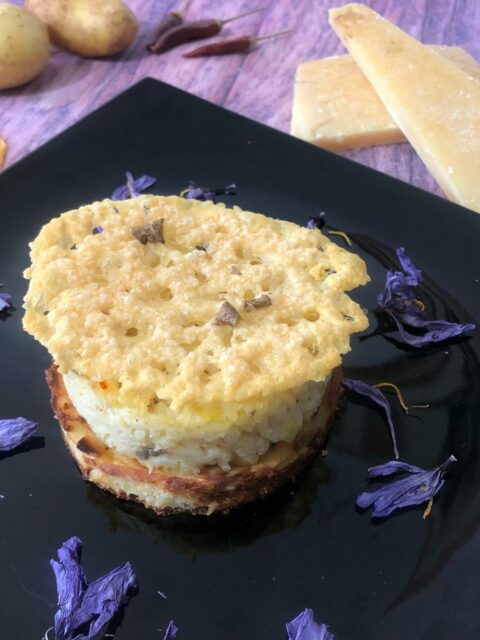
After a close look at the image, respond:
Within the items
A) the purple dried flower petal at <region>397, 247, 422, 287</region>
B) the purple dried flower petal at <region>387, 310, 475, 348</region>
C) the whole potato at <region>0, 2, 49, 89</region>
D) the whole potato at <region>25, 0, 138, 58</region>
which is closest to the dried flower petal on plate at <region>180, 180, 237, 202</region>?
the purple dried flower petal at <region>397, 247, 422, 287</region>

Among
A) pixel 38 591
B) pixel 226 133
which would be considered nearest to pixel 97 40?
pixel 226 133

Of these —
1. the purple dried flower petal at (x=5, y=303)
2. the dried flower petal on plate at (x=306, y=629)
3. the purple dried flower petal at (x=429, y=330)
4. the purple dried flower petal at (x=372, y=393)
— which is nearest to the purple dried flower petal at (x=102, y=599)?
the dried flower petal on plate at (x=306, y=629)

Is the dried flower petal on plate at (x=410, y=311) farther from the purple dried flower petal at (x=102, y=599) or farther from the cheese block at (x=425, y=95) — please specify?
the purple dried flower petal at (x=102, y=599)

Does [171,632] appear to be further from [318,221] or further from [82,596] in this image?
[318,221]

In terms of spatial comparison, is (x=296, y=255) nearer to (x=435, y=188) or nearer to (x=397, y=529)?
(x=397, y=529)

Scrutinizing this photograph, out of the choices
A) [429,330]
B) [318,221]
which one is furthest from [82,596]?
[318,221]

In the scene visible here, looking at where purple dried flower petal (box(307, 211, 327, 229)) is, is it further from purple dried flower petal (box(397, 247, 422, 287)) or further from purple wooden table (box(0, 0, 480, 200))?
purple wooden table (box(0, 0, 480, 200))
